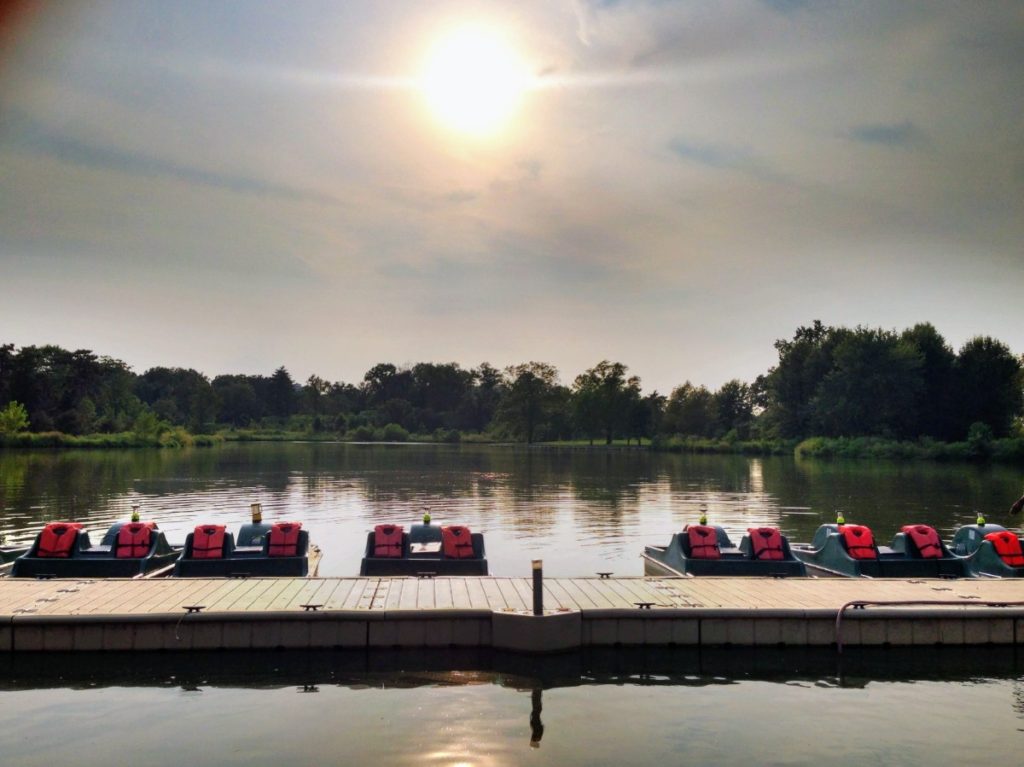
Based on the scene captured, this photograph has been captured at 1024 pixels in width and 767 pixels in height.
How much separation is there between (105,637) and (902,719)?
36.0 feet

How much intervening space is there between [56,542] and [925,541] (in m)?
17.6

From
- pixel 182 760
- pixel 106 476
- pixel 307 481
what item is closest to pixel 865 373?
pixel 307 481

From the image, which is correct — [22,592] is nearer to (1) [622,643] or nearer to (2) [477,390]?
(1) [622,643]

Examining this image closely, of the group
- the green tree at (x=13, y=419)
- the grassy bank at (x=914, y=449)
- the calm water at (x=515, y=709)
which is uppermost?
the green tree at (x=13, y=419)

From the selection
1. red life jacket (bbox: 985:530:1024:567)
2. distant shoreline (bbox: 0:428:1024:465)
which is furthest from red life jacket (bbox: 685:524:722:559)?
distant shoreline (bbox: 0:428:1024:465)

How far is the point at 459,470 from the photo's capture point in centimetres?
6694

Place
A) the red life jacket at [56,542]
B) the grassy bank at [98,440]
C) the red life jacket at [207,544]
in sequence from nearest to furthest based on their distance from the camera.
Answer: the red life jacket at [56,542] < the red life jacket at [207,544] < the grassy bank at [98,440]

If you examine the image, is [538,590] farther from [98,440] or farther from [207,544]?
[98,440]

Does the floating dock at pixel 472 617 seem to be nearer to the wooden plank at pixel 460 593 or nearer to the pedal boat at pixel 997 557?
the wooden plank at pixel 460 593

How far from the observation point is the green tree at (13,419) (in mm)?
90250

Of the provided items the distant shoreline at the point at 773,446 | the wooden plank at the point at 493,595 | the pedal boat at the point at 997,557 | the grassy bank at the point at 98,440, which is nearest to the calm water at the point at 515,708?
the wooden plank at the point at 493,595

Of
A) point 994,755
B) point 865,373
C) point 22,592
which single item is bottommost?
point 994,755

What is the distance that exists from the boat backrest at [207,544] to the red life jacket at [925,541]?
14.1 m

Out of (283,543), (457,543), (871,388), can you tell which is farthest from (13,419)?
(871,388)
